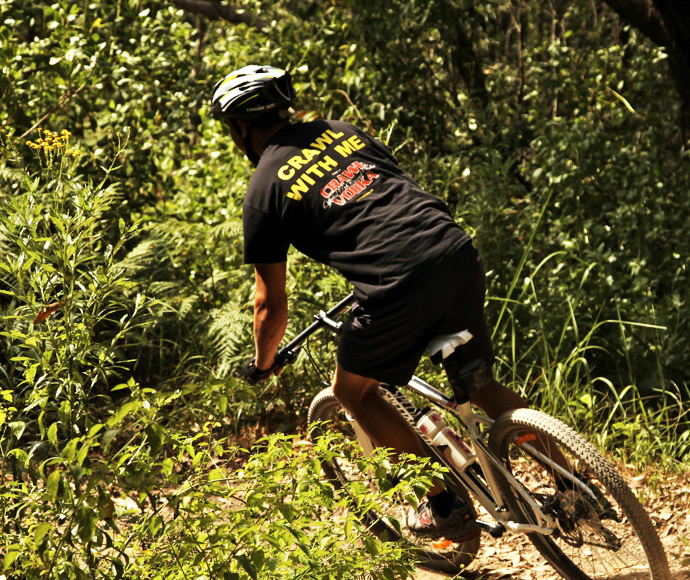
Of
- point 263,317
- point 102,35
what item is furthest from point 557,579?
point 102,35

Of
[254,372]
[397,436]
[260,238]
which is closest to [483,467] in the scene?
[397,436]

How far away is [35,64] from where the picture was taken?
6.25 m

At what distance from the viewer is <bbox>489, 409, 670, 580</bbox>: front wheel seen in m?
3.44

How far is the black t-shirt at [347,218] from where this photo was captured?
3.40 meters

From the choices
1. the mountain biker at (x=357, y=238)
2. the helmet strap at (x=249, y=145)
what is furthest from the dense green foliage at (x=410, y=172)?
the mountain biker at (x=357, y=238)

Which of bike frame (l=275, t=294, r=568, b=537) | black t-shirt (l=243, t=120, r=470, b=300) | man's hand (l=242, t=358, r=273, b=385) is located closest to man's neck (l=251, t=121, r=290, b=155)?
black t-shirt (l=243, t=120, r=470, b=300)

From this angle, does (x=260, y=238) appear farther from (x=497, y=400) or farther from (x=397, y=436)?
(x=497, y=400)

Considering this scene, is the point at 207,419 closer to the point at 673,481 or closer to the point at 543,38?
the point at 673,481

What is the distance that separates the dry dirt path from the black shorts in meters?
1.14

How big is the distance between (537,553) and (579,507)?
73 centimetres

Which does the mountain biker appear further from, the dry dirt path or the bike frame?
the dry dirt path

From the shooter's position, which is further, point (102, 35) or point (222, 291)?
point (102, 35)

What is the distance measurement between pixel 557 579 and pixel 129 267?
3025mm

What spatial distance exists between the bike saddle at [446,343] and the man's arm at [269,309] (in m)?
0.62
